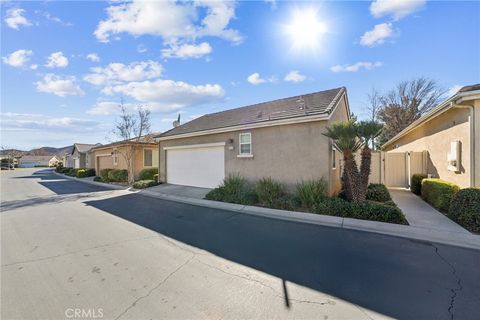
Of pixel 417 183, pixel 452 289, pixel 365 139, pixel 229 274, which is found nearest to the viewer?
pixel 452 289

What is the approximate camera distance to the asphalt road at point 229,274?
2980 millimetres

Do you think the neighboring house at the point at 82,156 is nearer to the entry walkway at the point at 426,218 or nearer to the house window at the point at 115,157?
the house window at the point at 115,157

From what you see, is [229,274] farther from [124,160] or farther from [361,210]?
[124,160]

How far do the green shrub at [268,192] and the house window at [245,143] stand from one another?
6.97ft

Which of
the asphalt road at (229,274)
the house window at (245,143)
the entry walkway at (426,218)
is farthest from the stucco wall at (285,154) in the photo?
the asphalt road at (229,274)

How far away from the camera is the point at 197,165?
45.1 feet

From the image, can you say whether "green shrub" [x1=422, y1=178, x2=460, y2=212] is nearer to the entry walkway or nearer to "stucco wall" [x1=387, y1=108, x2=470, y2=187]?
the entry walkway

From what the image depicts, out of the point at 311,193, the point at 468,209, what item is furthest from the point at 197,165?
the point at 468,209

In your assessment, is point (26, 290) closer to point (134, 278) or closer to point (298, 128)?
point (134, 278)

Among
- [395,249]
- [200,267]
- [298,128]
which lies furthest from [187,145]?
[395,249]

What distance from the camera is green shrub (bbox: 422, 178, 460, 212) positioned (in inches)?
305

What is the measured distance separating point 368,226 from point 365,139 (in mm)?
3125

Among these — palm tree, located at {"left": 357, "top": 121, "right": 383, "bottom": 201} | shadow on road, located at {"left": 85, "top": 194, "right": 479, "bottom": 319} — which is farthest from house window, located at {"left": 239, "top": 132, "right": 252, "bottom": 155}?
palm tree, located at {"left": 357, "top": 121, "right": 383, "bottom": 201}

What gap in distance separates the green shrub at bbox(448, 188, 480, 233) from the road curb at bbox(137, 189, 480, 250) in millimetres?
626
